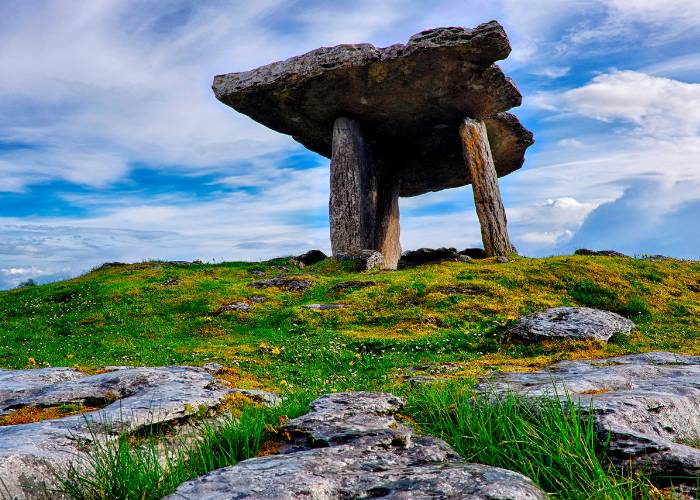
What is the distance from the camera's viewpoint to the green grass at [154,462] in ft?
13.7

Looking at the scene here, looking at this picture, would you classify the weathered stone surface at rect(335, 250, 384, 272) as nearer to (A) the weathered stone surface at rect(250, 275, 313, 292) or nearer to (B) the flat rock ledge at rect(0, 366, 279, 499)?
(A) the weathered stone surface at rect(250, 275, 313, 292)

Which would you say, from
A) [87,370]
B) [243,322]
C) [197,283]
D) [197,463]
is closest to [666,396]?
[197,463]

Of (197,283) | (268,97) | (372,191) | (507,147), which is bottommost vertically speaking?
(197,283)

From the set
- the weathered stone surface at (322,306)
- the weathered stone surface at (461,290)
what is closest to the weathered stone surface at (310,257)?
the weathered stone surface at (322,306)

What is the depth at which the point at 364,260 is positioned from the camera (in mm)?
25188

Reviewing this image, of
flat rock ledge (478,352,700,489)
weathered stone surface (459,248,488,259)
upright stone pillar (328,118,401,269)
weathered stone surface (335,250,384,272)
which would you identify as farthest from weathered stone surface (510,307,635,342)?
weathered stone surface (459,248,488,259)

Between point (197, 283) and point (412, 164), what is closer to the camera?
point (197, 283)

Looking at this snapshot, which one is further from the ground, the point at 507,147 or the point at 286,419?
the point at 507,147

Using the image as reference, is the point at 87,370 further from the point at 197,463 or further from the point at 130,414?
the point at 197,463

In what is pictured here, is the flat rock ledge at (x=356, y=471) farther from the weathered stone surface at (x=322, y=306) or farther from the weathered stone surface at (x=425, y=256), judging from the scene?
the weathered stone surface at (x=425, y=256)

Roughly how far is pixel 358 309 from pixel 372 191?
1315 centimetres

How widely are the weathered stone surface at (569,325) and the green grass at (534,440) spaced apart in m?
8.15

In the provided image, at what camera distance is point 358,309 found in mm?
18328

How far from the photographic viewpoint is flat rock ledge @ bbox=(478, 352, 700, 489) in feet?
14.2
